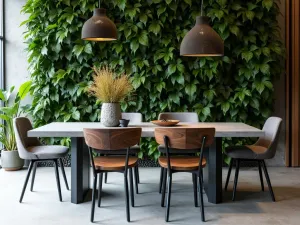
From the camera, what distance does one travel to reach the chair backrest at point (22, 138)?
415cm

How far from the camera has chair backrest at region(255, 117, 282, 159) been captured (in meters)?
4.26

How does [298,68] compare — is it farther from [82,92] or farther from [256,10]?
[82,92]

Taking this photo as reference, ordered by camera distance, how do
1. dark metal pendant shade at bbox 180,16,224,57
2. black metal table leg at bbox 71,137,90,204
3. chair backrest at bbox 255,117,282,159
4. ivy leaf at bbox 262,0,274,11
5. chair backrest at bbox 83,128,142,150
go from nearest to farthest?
chair backrest at bbox 83,128,142,150 → dark metal pendant shade at bbox 180,16,224,57 → black metal table leg at bbox 71,137,90,204 → chair backrest at bbox 255,117,282,159 → ivy leaf at bbox 262,0,274,11

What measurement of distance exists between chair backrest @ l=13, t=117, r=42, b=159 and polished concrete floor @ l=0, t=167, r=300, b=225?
50 cm

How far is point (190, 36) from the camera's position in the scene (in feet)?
13.5

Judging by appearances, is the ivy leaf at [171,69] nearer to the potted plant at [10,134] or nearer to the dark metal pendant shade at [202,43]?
the dark metal pendant shade at [202,43]

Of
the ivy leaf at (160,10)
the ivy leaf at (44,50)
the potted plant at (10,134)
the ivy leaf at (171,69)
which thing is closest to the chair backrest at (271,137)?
the ivy leaf at (171,69)

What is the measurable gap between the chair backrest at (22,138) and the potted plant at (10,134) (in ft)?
4.39

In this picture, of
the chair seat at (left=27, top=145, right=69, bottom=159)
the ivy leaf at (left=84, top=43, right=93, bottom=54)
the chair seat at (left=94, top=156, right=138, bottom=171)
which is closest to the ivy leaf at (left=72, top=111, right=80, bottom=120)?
the ivy leaf at (left=84, top=43, right=93, bottom=54)

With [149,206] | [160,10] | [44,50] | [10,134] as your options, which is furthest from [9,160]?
[160,10]

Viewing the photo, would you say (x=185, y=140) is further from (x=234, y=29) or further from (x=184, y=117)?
(x=234, y=29)

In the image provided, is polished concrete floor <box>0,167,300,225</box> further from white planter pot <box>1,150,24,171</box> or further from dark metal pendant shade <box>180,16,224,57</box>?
dark metal pendant shade <box>180,16,224,57</box>

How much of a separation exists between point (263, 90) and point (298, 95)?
68 cm

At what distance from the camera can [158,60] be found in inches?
241
